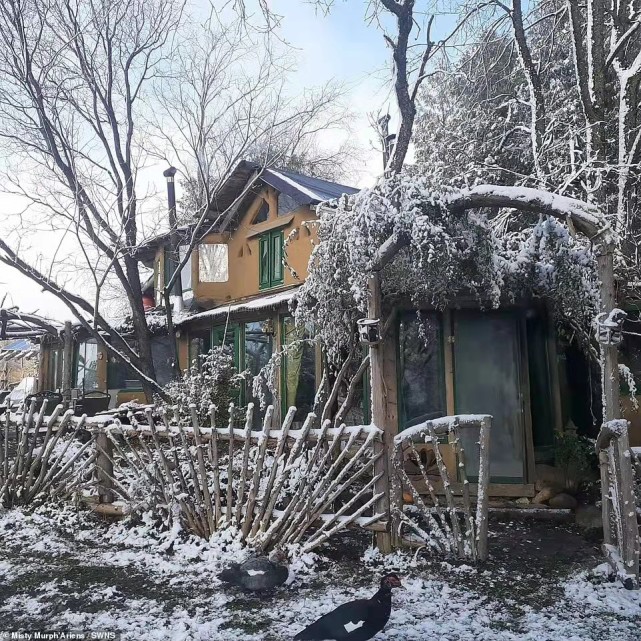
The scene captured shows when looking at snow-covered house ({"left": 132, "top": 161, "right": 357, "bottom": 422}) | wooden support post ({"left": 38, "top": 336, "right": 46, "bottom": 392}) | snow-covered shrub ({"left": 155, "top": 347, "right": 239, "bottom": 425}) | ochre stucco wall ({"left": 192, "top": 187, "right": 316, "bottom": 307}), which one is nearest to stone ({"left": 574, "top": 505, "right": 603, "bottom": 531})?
snow-covered house ({"left": 132, "top": 161, "right": 357, "bottom": 422})

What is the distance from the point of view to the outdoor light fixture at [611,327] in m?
4.26

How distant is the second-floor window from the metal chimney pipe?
0.62 m

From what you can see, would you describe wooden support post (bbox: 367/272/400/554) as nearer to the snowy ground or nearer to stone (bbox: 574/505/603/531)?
the snowy ground

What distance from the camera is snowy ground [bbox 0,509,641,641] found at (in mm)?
3525

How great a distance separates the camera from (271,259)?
500 inches

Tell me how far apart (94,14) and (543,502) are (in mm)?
11958

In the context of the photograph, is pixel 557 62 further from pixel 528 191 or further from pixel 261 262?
pixel 528 191

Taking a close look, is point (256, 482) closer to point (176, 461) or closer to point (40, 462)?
point (176, 461)

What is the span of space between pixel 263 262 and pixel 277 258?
1.87 feet

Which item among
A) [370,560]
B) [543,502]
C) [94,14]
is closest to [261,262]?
[94,14]

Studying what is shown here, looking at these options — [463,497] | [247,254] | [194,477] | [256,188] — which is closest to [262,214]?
[256,188]

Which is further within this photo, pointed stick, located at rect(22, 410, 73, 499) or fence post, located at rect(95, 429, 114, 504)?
pointed stick, located at rect(22, 410, 73, 499)

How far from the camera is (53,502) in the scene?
6312 millimetres

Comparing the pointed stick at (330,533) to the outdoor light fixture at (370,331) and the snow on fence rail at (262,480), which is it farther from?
the outdoor light fixture at (370,331)
